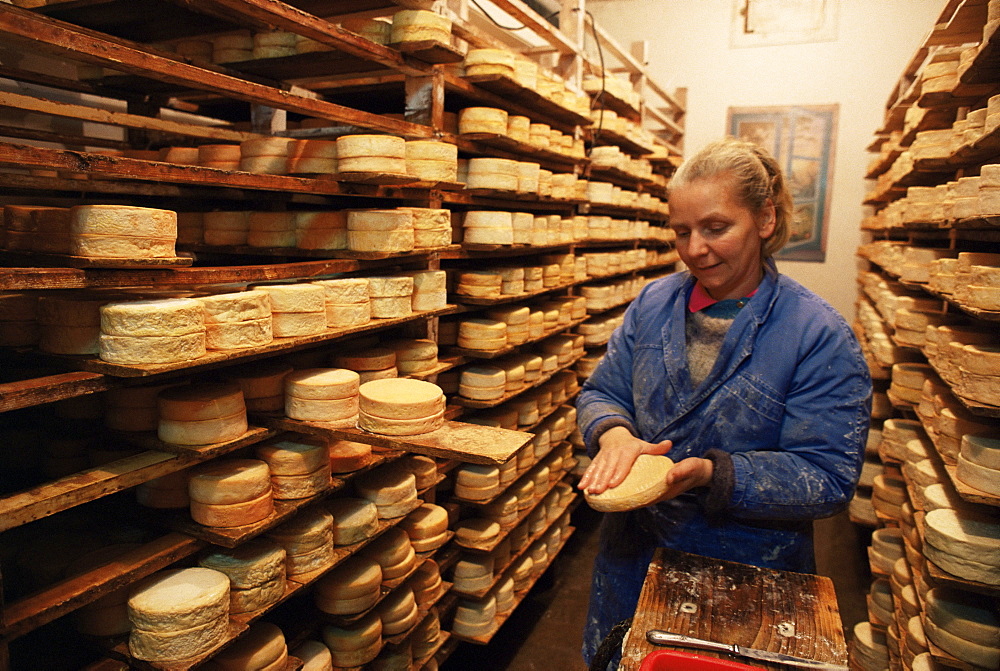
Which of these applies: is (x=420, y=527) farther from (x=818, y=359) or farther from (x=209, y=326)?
(x=818, y=359)

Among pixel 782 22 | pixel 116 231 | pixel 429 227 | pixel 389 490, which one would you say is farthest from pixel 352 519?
pixel 782 22

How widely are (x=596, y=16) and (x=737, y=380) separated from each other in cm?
826

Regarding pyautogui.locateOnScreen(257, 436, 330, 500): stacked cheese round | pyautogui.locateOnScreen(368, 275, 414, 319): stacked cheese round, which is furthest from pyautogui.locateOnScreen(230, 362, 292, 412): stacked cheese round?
pyautogui.locateOnScreen(368, 275, 414, 319): stacked cheese round

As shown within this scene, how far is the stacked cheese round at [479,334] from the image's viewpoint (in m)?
3.58

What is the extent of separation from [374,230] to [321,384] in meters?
0.66

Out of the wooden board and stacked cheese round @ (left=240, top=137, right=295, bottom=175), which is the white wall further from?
the wooden board

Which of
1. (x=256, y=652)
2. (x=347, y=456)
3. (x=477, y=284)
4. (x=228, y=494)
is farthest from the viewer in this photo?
(x=477, y=284)

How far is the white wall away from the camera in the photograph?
7.79m

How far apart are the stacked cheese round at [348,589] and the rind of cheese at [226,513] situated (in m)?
0.63

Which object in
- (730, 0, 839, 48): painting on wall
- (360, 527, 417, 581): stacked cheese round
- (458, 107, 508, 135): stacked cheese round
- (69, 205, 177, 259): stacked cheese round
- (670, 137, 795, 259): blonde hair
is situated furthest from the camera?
(730, 0, 839, 48): painting on wall

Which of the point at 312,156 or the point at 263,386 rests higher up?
the point at 312,156

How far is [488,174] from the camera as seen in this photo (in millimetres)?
3453

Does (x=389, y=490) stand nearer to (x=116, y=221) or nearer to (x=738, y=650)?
(x=116, y=221)

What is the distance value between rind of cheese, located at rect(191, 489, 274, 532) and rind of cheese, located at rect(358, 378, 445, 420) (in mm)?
470
